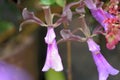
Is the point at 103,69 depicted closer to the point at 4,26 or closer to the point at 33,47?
the point at 4,26

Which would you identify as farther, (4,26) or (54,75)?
(54,75)

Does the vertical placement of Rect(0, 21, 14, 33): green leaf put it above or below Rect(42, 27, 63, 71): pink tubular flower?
above

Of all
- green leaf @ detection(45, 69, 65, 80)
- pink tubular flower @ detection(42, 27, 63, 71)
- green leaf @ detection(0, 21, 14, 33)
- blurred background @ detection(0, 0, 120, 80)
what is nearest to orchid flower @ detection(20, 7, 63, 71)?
pink tubular flower @ detection(42, 27, 63, 71)

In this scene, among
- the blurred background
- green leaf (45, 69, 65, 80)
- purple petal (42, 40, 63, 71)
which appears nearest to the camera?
purple petal (42, 40, 63, 71)

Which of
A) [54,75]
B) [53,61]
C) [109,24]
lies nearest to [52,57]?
[53,61]

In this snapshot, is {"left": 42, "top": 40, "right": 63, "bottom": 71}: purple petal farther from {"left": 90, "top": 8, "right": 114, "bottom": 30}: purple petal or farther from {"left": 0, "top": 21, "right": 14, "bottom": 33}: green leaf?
{"left": 0, "top": 21, "right": 14, "bottom": 33}: green leaf

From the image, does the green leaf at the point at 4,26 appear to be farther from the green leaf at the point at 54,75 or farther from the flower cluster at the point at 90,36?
the flower cluster at the point at 90,36
